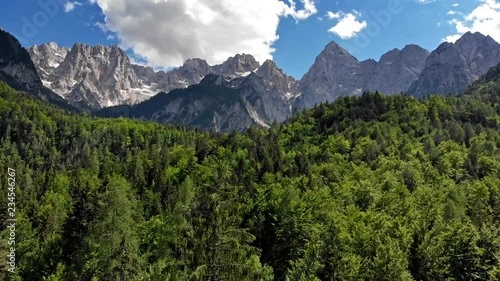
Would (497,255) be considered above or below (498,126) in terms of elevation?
below

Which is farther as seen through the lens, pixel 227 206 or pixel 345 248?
pixel 345 248

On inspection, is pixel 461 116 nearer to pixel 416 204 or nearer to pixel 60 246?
pixel 416 204

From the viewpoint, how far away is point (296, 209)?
8106cm

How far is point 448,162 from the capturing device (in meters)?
124

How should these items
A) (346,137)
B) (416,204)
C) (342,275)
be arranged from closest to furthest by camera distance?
(342,275)
(416,204)
(346,137)

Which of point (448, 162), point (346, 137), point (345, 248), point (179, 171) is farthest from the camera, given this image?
point (346, 137)

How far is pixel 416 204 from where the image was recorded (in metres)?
81.1

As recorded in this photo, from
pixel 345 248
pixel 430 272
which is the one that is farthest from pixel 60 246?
pixel 430 272

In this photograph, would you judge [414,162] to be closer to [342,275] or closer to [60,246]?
[342,275]

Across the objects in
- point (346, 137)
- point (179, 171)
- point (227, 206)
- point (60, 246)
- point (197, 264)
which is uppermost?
point (346, 137)

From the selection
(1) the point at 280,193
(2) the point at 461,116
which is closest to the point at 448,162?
(1) the point at 280,193

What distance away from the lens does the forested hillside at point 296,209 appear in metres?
21.1

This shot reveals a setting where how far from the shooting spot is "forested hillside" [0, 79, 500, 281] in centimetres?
2109

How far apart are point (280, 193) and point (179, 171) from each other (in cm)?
5950
